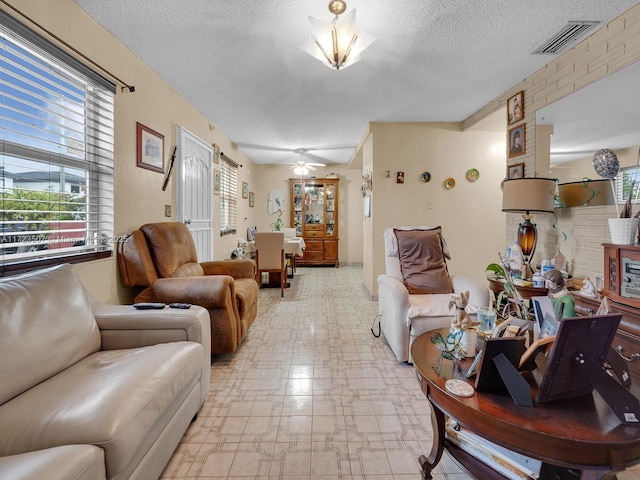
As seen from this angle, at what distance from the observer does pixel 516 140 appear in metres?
3.07

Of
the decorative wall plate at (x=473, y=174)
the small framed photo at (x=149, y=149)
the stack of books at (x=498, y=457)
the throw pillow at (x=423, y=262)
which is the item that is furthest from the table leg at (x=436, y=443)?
the decorative wall plate at (x=473, y=174)

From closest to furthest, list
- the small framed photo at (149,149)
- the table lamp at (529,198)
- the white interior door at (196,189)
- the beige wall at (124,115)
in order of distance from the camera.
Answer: the beige wall at (124,115) < the table lamp at (529,198) < the small framed photo at (149,149) < the white interior door at (196,189)

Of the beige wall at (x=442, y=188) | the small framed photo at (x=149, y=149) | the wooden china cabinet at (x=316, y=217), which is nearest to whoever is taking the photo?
the small framed photo at (x=149, y=149)

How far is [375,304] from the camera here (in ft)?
13.2

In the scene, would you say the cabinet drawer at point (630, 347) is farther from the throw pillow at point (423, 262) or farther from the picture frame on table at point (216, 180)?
the picture frame on table at point (216, 180)

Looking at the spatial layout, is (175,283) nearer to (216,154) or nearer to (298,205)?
(216,154)

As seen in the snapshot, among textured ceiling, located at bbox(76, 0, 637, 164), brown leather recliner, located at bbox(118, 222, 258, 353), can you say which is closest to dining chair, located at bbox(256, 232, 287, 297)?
textured ceiling, located at bbox(76, 0, 637, 164)

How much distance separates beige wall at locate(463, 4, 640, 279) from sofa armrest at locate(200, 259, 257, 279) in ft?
9.14

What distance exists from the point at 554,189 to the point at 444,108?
179cm

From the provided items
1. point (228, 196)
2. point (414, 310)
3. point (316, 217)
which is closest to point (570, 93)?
point (414, 310)

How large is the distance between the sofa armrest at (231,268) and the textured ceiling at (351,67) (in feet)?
5.80

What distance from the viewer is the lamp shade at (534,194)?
2.35 metres

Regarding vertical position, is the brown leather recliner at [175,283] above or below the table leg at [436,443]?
above

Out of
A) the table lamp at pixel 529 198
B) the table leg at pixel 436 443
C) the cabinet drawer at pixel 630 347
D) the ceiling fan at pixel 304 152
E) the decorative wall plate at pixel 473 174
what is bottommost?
the table leg at pixel 436 443
